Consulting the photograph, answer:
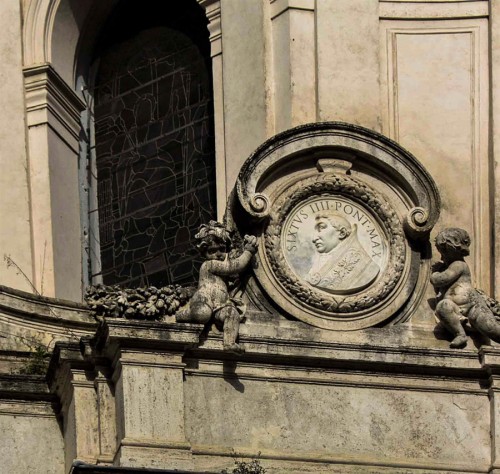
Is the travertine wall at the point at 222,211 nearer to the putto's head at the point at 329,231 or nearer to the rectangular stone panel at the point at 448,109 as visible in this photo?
the rectangular stone panel at the point at 448,109

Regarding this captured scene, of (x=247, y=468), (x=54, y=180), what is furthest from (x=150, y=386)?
(x=54, y=180)

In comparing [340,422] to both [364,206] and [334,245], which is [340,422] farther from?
[364,206]

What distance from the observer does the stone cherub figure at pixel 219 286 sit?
3241 cm

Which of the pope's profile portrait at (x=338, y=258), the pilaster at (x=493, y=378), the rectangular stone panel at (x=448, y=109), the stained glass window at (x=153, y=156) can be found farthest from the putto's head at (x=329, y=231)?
the stained glass window at (x=153, y=156)

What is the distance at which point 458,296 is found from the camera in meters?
33.5

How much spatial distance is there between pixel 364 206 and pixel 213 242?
178 centimetres

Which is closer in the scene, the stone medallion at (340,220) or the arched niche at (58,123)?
the stone medallion at (340,220)

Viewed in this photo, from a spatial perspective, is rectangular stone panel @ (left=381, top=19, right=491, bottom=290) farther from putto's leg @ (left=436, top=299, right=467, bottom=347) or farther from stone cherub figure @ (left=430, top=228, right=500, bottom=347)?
putto's leg @ (left=436, top=299, right=467, bottom=347)

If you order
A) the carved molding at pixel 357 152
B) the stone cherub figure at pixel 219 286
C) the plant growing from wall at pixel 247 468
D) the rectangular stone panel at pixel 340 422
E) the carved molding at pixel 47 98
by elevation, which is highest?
the carved molding at pixel 47 98

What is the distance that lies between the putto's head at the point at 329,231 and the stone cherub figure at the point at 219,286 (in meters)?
0.81

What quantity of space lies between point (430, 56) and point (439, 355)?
4.05 metres

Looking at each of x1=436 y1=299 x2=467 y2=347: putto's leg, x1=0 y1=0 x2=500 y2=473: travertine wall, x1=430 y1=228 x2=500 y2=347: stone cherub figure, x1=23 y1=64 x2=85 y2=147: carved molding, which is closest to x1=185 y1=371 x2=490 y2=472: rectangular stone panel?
x1=0 y1=0 x2=500 y2=473: travertine wall

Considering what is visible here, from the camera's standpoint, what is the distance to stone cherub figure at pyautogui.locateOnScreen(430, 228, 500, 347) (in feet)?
109

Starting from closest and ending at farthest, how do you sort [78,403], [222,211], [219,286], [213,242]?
[78,403] < [219,286] < [213,242] < [222,211]
